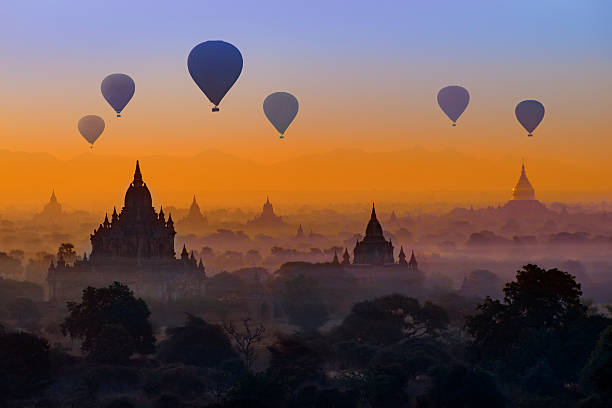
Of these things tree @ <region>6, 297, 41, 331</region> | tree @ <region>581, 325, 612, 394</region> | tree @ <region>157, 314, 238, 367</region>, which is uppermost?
tree @ <region>6, 297, 41, 331</region>

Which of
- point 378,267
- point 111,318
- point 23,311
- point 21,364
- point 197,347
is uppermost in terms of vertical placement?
point 378,267

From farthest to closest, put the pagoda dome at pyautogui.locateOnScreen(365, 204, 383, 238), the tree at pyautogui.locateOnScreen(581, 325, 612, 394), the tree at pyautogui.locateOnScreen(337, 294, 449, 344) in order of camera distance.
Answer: the pagoda dome at pyautogui.locateOnScreen(365, 204, 383, 238)
the tree at pyautogui.locateOnScreen(337, 294, 449, 344)
the tree at pyautogui.locateOnScreen(581, 325, 612, 394)

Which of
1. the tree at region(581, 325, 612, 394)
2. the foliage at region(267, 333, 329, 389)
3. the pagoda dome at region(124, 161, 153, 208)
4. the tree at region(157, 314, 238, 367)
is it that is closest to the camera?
the tree at region(581, 325, 612, 394)

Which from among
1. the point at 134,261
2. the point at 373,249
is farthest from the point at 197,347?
the point at 373,249

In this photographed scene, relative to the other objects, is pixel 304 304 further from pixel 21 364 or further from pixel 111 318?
pixel 21 364

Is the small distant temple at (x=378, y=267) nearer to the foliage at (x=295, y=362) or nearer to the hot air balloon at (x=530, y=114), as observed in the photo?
the hot air balloon at (x=530, y=114)

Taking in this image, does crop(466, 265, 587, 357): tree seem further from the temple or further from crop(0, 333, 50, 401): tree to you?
the temple

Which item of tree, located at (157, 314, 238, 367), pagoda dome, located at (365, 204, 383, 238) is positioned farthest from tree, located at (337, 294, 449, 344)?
pagoda dome, located at (365, 204, 383, 238)

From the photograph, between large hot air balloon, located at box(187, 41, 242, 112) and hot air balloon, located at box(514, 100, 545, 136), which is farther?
hot air balloon, located at box(514, 100, 545, 136)
